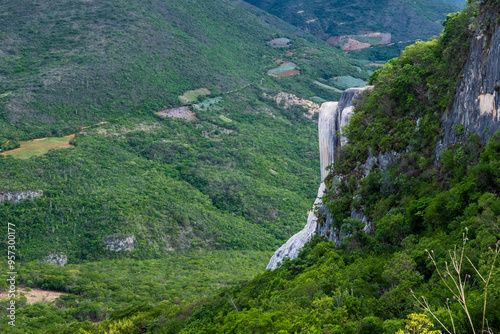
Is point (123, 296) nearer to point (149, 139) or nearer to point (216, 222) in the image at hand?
point (216, 222)

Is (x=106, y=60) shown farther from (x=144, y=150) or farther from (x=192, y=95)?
(x=144, y=150)

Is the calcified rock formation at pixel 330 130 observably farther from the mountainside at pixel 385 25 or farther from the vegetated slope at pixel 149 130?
the mountainside at pixel 385 25

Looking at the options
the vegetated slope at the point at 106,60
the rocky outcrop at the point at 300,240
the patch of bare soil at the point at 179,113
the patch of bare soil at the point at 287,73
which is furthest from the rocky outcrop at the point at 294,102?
the rocky outcrop at the point at 300,240

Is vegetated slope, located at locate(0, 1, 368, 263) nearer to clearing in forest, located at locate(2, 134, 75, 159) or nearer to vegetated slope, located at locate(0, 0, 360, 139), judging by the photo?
vegetated slope, located at locate(0, 0, 360, 139)

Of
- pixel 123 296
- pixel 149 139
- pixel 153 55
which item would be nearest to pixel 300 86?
pixel 153 55

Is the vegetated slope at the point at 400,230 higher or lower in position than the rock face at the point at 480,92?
lower
